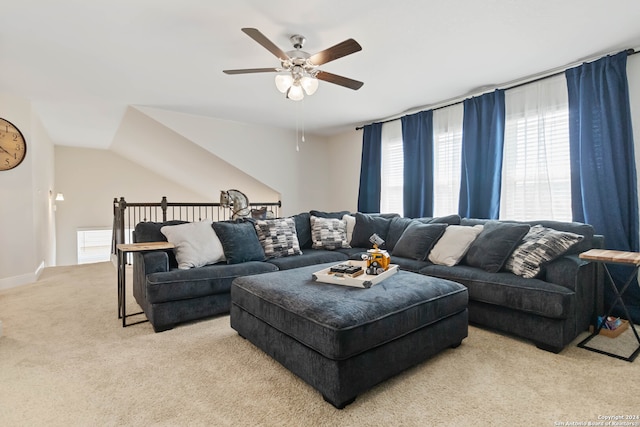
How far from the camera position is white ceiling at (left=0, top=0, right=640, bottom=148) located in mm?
2143

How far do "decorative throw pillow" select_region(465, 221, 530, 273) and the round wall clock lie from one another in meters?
5.38

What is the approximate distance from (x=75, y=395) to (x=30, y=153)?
401cm

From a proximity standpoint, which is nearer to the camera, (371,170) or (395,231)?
(395,231)

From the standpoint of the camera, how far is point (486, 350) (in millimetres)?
2121

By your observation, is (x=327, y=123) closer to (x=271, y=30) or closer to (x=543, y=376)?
(x=271, y=30)

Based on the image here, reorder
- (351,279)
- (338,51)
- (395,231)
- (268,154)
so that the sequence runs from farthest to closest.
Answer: (268,154), (395,231), (338,51), (351,279)

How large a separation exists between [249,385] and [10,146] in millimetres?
4459

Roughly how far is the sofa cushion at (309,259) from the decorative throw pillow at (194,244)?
58 cm

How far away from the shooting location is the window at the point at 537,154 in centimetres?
310

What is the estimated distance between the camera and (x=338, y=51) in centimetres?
214

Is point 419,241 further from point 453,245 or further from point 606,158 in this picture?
point 606,158

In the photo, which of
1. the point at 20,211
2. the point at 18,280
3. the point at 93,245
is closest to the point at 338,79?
the point at 20,211

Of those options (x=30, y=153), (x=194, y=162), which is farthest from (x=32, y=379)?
(x=194, y=162)

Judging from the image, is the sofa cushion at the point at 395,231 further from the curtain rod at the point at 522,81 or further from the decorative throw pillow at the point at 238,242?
the curtain rod at the point at 522,81
